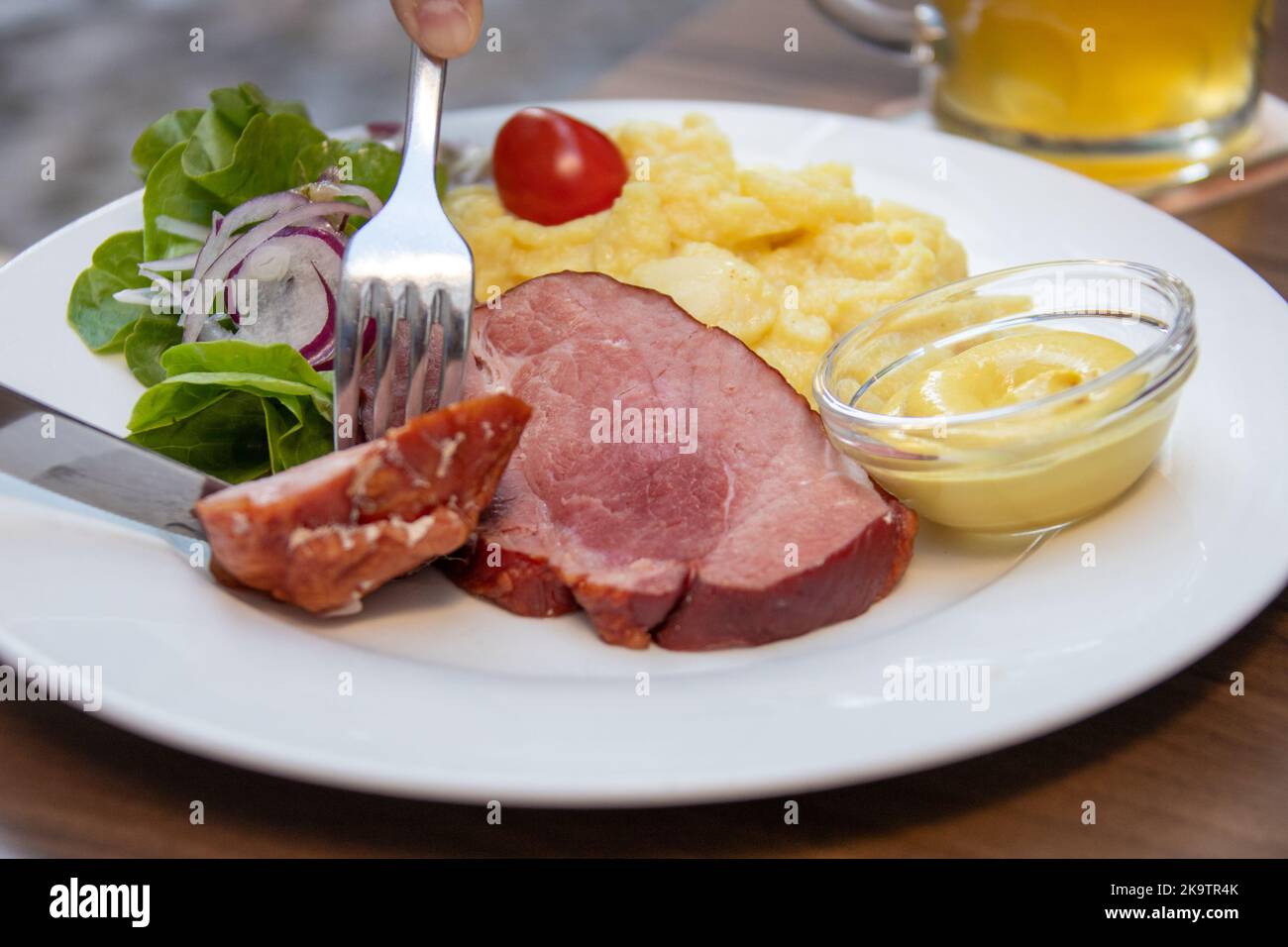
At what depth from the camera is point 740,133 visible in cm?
440

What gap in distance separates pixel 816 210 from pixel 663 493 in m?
1.18

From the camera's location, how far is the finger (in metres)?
3.04

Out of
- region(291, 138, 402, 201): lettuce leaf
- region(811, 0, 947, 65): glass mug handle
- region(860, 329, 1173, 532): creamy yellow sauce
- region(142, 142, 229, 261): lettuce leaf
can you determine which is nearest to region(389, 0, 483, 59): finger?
region(291, 138, 402, 201): lettuce leaf

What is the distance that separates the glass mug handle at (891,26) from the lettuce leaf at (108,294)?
253 cm

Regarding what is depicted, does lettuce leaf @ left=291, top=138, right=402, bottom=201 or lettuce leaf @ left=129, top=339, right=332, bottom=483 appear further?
lettuce leaf @ left=291, top=138, right=402, bottom=201

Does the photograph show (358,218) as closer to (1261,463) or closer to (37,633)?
(37,633)

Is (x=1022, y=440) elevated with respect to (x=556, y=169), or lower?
lower

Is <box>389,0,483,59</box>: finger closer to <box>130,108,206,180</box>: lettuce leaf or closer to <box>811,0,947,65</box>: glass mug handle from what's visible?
<box>130,108,206,180</box>: lettuce leaf

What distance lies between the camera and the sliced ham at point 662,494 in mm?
2492

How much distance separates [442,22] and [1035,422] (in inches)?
63.3

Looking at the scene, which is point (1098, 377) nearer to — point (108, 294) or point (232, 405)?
point (232, 405)

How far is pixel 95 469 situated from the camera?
257cm

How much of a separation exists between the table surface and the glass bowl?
43cm

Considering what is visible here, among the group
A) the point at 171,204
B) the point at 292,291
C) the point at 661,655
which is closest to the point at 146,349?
the point at 292,291
